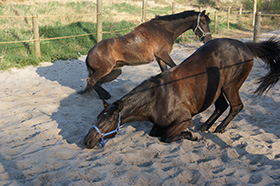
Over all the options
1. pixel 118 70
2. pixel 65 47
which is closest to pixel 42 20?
pixel 65 47

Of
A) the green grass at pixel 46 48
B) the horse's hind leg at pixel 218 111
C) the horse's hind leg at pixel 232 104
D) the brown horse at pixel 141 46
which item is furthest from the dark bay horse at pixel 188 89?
the green grass at pixel 46 48

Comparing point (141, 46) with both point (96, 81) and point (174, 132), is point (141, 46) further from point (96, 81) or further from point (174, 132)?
point (174, 132)

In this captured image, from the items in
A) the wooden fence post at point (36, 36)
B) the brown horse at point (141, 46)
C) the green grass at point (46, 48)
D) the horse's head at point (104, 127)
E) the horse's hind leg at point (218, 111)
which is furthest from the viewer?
the wooden fence post at point (36, 36)

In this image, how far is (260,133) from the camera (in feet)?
12.7

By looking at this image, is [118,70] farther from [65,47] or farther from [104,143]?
[65,47]

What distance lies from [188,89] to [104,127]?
125 centimetres

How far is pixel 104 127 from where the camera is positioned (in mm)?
3305

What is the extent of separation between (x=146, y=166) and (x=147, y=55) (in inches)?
119

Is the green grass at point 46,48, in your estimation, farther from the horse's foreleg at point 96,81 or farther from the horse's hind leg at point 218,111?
the horse's hind leg at point 218,111

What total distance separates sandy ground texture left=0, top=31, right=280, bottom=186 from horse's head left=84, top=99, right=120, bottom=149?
0.52ft

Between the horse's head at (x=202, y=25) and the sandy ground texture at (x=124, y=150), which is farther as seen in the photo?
the horse's head at (x=202, y=25)

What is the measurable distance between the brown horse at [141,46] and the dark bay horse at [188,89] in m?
1.74

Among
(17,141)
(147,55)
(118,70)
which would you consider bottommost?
(17,141)

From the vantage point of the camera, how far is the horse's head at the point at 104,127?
327 centimetres
